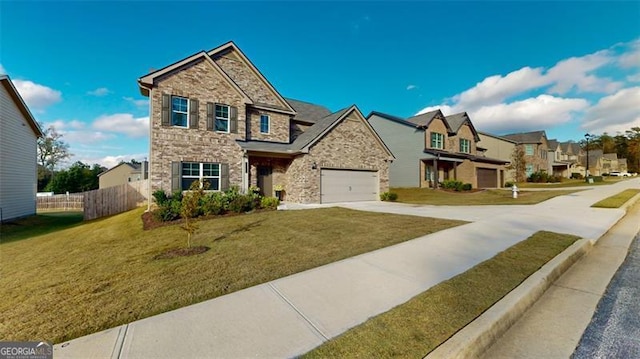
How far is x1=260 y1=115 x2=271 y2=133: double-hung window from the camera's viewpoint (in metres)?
15.9

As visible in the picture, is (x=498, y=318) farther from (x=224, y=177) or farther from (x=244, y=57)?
(x=244, y=57)

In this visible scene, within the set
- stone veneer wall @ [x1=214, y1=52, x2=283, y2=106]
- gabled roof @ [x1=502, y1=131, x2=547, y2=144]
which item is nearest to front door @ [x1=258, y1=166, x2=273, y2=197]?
stone veneer wall @ [x1=214, y1=52, x2=283, y2=106]

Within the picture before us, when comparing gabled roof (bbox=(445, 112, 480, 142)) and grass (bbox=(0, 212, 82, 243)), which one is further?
gabled roof (bbox=(445, 112, 480, 142))

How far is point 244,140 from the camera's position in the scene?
14.3 m

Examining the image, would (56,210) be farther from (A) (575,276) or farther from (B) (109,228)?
(A) (575,276)

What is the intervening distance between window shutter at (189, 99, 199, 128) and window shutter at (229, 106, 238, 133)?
1685 mm

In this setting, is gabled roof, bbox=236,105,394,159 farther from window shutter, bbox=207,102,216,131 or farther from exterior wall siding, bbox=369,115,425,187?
exterior wall siding, bbox=369,115,425,187

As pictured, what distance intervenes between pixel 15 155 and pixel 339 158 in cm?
1761

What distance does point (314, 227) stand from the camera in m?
8.44

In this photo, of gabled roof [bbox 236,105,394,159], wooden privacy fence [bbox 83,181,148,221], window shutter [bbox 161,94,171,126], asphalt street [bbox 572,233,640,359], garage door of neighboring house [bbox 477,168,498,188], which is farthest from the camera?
garage door of neighboring house [bbox 477,168,498,188]

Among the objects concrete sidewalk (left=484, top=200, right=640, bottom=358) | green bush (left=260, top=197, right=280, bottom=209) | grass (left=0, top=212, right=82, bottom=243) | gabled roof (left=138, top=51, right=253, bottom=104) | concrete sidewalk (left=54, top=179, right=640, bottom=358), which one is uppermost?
gabled roof (left=138, top=51, right=253, bottom=104)

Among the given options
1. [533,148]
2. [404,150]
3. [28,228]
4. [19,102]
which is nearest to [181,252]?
[28,228]

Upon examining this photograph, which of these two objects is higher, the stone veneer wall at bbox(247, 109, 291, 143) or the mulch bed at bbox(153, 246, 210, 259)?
the stone veneer wall at bbox(247, 109, 291, 143)

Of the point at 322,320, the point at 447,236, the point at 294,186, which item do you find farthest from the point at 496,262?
the point at 294,186
